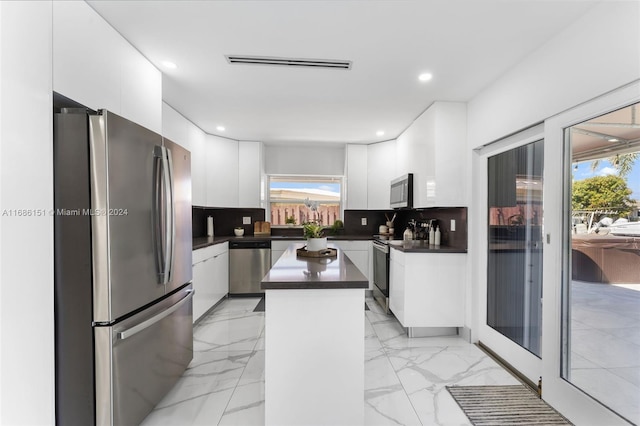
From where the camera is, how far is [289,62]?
2311mm

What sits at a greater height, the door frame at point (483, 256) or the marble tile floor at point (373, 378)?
the door frame at point (483, 256)

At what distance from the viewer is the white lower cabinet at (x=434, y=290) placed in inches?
121

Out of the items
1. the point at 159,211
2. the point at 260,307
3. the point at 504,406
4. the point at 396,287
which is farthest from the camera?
the point at 260,307

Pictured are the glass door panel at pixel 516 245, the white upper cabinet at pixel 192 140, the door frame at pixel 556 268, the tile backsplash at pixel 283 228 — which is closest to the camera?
the door frame at pixel 556 268

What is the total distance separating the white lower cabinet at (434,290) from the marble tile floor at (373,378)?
216 millimetres

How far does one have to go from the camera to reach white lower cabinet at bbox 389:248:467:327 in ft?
10.1

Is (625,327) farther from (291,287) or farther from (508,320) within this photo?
(291,287)

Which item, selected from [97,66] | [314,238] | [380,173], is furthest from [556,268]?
[97,66]

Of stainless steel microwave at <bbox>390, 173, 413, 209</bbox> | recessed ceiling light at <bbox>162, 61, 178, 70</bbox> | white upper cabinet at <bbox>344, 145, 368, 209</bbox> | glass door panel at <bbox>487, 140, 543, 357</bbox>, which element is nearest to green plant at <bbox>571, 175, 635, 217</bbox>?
glass door panel at <bbox>487, 140, 543, 357</bbox>

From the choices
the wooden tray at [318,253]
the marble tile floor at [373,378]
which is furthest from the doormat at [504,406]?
the wooden tray at [318,253]

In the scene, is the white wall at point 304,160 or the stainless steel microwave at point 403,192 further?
the white wall at point 304,160

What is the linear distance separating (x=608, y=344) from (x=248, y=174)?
4.36 m

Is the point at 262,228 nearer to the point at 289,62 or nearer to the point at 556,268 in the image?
the point at 289,62

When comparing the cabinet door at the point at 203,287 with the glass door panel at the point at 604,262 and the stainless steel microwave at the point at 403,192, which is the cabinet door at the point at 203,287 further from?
the glass door panel at the point at 604,262
